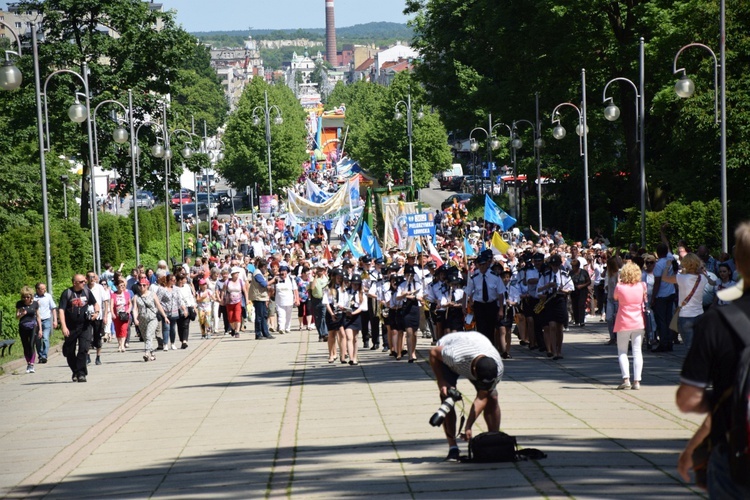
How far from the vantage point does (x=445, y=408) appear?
10266 millimetres

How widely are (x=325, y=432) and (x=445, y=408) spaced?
3053 millimetres

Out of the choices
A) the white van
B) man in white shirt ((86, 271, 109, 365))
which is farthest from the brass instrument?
the white van

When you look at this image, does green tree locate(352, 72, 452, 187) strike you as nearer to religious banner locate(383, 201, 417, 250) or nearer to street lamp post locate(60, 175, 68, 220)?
street lamp post locate(60, 175, 68, 220)

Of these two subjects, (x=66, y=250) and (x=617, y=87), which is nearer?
(x=617, y=87)

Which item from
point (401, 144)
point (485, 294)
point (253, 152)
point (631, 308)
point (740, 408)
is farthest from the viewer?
Result: point (253, 152)

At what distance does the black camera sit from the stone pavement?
425 millimetres

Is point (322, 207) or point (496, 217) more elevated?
point (322, 207)

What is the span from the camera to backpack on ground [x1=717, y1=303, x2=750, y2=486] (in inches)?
201

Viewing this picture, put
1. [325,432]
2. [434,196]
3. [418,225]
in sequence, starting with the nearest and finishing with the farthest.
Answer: [325,432], [418,225], [434,196]

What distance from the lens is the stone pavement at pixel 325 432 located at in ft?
32.4

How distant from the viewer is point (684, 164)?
42.1 metres

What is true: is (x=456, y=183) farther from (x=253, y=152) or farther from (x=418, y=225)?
(x=418, y=225)

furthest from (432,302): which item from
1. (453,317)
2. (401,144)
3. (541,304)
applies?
(401,144)

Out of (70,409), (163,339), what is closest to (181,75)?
(163,339)
